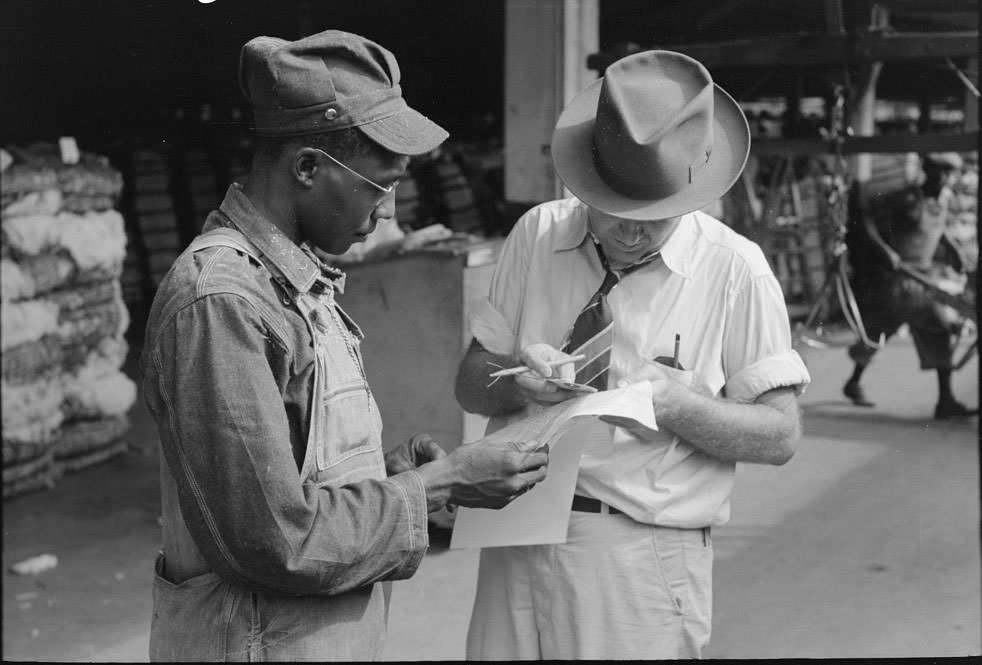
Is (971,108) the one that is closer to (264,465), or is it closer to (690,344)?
(690,344)

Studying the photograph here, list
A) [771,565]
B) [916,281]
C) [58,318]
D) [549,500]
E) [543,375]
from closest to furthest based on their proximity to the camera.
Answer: [543,375] < [549,500] < [771,565] < [58,318] < [916,281]

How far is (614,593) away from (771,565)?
3.21 metres

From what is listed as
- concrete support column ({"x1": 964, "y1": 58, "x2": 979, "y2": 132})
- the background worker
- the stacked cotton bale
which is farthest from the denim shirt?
the background worker

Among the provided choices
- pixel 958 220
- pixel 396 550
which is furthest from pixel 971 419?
pixel 396 550

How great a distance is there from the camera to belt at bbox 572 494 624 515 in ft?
7.27

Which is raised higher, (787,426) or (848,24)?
(848,24)

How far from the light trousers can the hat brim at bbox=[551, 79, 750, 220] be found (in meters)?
0.62

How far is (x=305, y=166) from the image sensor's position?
5.62 ft

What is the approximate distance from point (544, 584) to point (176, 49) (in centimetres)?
141

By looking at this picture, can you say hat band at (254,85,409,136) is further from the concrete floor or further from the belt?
the concrete floor

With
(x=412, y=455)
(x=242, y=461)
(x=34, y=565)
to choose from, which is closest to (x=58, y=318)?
(x=34, y=565)

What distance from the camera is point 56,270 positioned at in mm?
5836

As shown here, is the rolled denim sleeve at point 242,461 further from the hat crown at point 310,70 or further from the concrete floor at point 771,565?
the concrete floor at point 771,565

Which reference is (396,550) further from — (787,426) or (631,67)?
(631,67)
